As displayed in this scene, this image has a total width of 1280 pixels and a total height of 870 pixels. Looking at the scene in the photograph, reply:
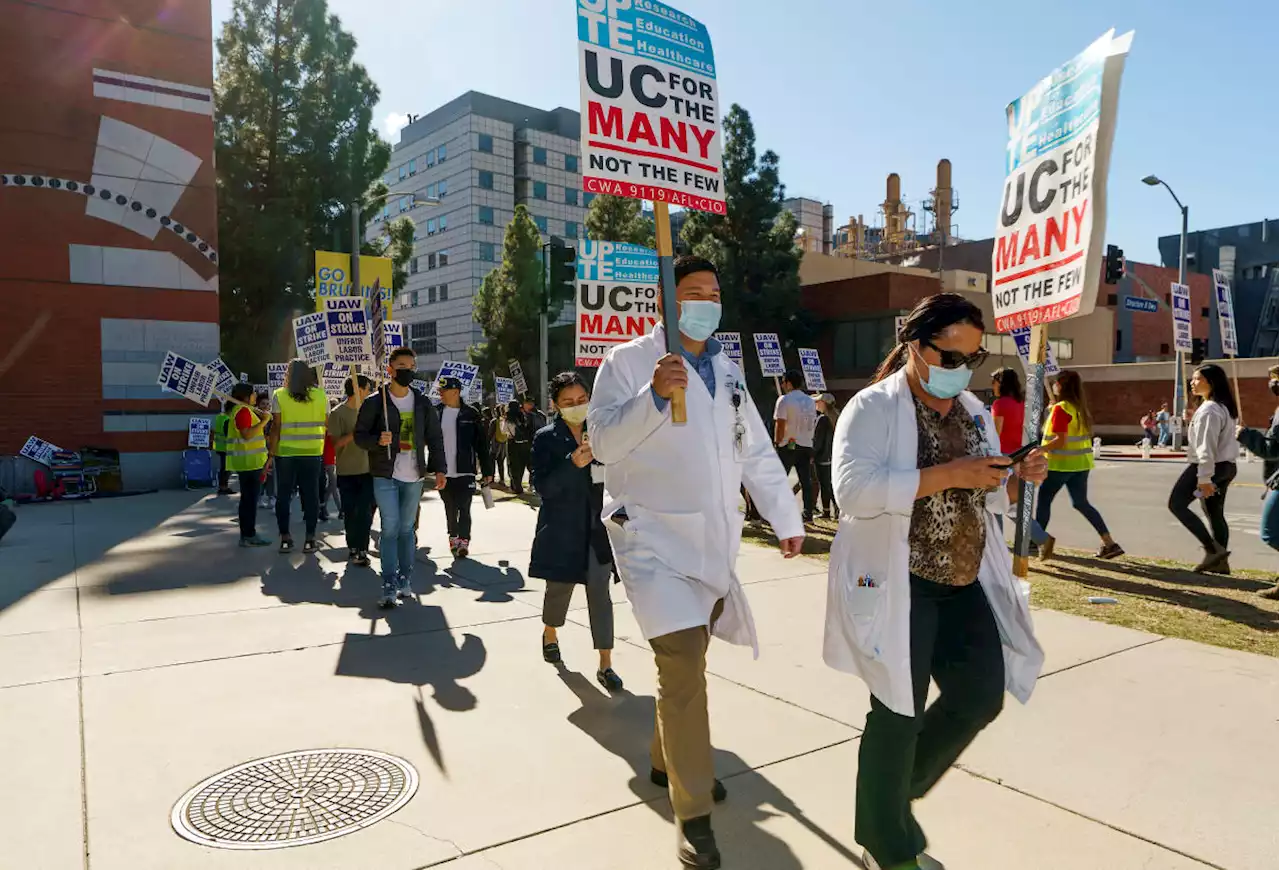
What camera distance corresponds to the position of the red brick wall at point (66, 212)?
55.7 feet

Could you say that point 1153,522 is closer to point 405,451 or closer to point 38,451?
point 405,451

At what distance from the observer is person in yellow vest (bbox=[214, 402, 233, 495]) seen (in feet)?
50.3

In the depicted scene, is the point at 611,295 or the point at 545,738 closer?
the point at 545,738

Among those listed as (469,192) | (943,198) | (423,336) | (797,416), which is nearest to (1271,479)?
(797,416)

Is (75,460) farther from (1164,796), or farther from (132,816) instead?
(1164,796)

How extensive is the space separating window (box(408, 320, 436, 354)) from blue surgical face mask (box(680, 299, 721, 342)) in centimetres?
7556

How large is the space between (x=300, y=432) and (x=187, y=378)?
17.4 ft

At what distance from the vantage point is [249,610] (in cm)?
686

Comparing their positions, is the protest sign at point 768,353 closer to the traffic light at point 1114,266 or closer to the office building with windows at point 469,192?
the traffic light at point 1114,266

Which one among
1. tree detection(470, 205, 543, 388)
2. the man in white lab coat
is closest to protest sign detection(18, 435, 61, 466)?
the man in white lab coat

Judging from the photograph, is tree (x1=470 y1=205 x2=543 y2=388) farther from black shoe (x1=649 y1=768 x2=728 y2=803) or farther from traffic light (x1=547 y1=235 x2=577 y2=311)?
black shoe (x1=649 y1=768 x2=728 y2=803)

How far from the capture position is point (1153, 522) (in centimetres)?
1216

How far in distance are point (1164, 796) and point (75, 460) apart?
745 inches

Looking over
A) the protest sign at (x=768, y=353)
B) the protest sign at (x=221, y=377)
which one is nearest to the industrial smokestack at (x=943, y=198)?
the protest sign at (x=768, y=353)
